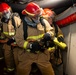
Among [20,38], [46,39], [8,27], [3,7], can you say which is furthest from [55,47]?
[3,7]

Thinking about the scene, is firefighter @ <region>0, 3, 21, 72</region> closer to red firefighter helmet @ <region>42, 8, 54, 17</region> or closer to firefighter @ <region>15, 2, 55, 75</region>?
firefighter @ <region>15, 2, 55, 75</region>

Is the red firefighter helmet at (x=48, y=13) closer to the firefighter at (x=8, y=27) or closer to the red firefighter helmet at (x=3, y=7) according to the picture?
the firefighter at (x=8, y=27)

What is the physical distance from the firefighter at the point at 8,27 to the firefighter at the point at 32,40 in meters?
0.33

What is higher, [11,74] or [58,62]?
[58,62]

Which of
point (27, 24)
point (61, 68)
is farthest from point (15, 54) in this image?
point (61, 68)

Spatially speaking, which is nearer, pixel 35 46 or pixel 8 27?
pixel 35 46

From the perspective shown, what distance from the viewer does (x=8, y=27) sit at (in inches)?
127

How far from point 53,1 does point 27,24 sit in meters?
0.77

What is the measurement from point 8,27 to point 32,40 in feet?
1.83

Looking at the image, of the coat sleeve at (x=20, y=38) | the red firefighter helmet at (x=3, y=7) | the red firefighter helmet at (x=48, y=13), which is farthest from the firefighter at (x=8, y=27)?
the red firefighter helmet at (x=48, y=13)

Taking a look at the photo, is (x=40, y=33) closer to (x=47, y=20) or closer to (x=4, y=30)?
(x=47, y=20)

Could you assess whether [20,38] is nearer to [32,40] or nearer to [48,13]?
[32,40]

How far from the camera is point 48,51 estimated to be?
3.15 meters

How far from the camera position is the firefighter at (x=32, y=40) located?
288cm
